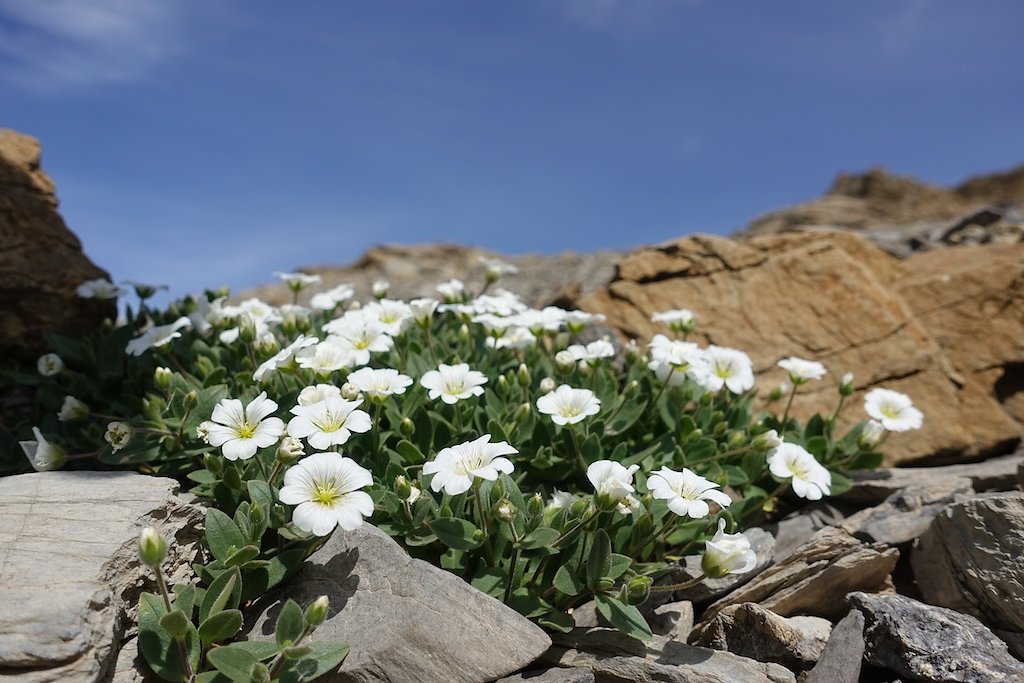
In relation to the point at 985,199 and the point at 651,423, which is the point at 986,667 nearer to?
the point at 651,423

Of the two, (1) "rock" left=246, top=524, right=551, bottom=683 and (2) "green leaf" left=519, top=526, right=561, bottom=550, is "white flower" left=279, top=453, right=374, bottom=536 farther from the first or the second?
(2) "green leaf" left=519, top=526, right=561, bottom=550

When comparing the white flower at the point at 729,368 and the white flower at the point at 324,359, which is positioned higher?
the white flower at the point at 729,368

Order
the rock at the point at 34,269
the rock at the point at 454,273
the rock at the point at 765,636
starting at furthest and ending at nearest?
the rock at the point at 454,273, the rock at the point at 34,269, the rock at the point at 765,636

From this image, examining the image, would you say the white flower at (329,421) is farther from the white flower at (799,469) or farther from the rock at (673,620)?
the white flower at (799,469)

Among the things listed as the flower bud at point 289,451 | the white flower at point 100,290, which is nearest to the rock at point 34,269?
the white flower at point 100,290

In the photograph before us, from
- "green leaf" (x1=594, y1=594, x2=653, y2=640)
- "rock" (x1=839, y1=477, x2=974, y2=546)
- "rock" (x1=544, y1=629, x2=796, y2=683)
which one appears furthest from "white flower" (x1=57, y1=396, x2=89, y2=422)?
"rock" (x1=839, y1=477, x2=974, y2=546)

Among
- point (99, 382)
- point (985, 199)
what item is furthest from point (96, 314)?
point (985, 199)
